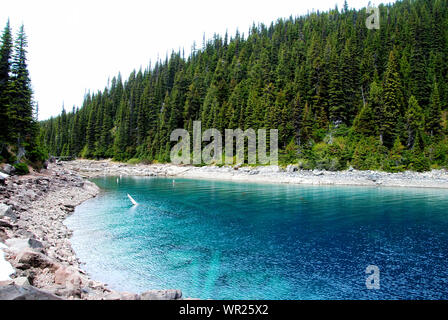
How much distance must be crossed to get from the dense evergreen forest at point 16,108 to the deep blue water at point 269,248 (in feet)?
45.1

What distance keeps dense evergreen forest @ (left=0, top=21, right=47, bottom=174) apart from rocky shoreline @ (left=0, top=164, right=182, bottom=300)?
7.98 meters

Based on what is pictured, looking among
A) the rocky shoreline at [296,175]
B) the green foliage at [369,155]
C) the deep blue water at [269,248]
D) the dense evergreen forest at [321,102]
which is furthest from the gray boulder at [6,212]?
the green foliage at [369,155]

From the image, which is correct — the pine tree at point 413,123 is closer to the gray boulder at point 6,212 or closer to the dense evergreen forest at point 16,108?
the gray boulder at point 6,212

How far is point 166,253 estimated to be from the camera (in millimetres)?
14867

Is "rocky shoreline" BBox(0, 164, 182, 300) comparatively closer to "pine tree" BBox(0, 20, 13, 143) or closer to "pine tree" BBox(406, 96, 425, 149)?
"pine tree" BBox(0, 20, 13, 143)

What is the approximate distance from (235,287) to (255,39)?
126 metres

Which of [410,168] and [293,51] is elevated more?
[293,51]

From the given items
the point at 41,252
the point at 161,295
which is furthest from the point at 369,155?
the point at 41,252

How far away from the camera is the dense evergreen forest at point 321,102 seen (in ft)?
171

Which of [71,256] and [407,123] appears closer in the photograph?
[71,256]

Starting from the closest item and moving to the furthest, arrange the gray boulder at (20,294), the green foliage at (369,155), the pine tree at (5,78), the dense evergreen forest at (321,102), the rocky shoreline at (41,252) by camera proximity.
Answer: the gray boulder at (20,294)
the rocky shoreline at (41,252)
the pine tree at (5,78)
the green foliage at (369,155)
the dense evergreen forest at (321,102)

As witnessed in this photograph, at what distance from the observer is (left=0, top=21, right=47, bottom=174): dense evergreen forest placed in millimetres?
31312

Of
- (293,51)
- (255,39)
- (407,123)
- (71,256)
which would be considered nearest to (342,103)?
(407,123)
